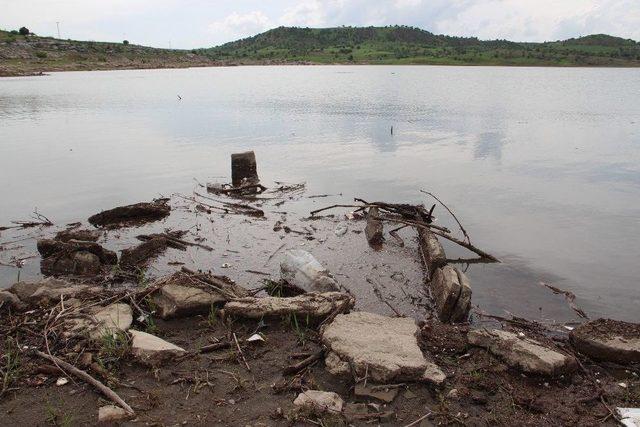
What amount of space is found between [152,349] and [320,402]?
1978mm

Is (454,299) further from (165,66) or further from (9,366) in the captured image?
(165,66)

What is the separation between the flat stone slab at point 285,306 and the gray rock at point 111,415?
2.01m

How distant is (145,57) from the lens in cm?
12350

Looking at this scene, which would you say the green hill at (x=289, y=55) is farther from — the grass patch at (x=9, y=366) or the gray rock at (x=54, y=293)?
the grass patch at (x=9, y=366)

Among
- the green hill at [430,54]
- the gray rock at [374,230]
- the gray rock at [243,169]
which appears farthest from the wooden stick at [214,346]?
the green hill at [430,54]

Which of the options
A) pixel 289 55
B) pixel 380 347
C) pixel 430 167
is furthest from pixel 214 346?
pixel 289 55

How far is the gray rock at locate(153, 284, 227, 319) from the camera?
20.6ft

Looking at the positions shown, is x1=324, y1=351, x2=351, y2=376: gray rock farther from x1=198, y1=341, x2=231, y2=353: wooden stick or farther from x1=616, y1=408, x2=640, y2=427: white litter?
x1=616, y1=408, x2=640, y2=427: white litter

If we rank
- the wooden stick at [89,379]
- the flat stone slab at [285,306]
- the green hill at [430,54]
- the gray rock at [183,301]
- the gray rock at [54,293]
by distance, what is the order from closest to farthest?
the wooden stick at [89,379] < the flat stone slab at [285,306] < the gray rock at [183,301] < the gray rock at [54,293] < the green hill at [430,54]

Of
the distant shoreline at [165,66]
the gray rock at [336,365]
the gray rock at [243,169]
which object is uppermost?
the distant shoreline at [165,66]

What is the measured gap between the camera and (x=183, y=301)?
6.32 meters

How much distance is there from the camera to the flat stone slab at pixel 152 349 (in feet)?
17.0

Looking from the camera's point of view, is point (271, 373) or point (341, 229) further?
point (341, 229)

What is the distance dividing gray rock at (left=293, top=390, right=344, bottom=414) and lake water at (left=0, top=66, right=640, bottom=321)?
398 cm
